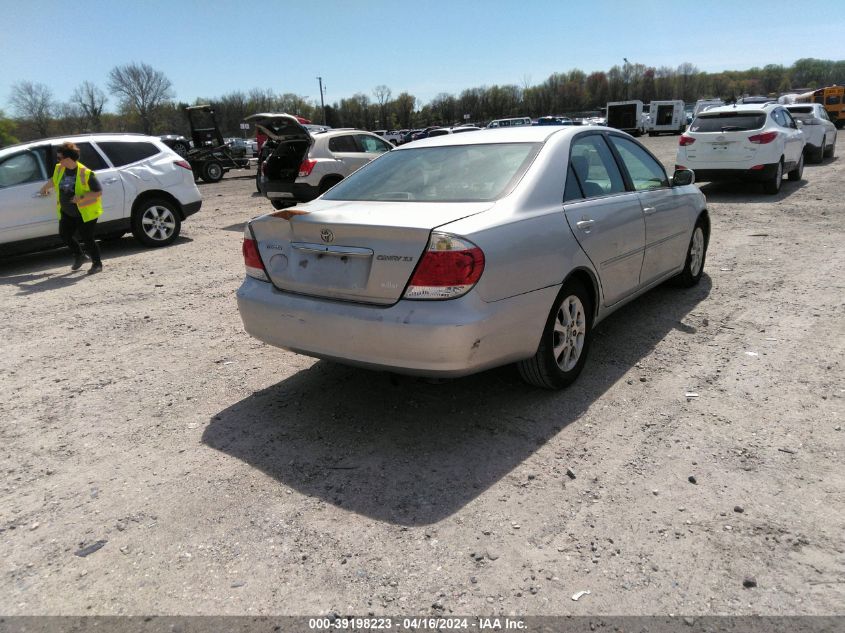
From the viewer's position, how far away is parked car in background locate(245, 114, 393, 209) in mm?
11570

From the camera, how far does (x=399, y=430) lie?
357 cm

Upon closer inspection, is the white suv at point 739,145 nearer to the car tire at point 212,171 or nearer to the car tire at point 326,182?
the car tire at point 326,182

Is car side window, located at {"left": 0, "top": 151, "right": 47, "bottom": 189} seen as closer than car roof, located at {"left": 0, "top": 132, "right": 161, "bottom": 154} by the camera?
Yes

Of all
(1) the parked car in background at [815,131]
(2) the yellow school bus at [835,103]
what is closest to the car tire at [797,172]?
(1) the parked car in background at [815,131]

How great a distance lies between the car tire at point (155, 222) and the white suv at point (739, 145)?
30.7ft

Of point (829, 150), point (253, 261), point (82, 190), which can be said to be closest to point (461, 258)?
point (253, 261)

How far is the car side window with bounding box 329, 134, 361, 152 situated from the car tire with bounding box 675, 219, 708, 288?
25.9 ft

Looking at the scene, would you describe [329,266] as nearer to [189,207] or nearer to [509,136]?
[509,136]

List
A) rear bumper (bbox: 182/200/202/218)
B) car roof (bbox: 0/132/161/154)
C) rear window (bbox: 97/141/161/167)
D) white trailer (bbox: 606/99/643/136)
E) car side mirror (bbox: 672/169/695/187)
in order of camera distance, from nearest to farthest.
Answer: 1. car side mirror (bbox: 672/169/695/187)
2. car roof (bbox: 0/132/161/154)
3. rear window (bbox: 97/141/161/167)
4. rear bumper (bbox: 182/200/202/218)
5. white trailer (bbox: 606/99/643/136)

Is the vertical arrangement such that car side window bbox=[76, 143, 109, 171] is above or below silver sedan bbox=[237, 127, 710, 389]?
above

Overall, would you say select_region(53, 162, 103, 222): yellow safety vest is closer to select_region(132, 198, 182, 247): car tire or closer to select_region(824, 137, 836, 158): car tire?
select_region(132, 198, 182, 247): car tire

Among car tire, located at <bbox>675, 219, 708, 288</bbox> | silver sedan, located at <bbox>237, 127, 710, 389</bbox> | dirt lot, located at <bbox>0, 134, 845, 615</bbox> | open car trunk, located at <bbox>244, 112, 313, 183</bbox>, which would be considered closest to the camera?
dirt lot, located at <bbox>0, 134, 845, 615</bbox>

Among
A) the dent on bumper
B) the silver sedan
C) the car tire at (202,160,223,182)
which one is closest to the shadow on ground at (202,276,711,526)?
the silver sedan

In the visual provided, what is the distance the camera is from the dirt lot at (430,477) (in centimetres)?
236
